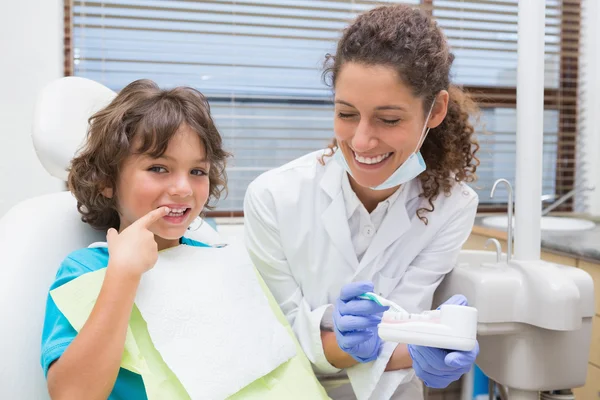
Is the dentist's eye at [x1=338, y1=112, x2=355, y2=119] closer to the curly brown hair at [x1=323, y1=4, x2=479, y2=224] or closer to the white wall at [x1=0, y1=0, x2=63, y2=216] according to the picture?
the curly brown hair at [x1=323, y1=4, x2=479, y2=224]

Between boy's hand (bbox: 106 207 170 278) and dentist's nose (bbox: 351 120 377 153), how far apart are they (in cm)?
42

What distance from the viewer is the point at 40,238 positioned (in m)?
1.08

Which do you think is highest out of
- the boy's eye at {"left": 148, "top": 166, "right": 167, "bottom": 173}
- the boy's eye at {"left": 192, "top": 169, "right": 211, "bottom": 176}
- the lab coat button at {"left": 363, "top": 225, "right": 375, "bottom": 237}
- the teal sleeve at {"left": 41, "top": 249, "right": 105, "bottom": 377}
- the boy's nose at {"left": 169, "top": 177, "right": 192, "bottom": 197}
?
the boy's eye at {"left": 148, "top": 166, "right": 167, "bottom": 173}

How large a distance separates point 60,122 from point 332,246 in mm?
686

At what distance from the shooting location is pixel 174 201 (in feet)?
3.42

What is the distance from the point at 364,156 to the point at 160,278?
0.49 m

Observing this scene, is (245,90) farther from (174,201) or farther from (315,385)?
(315,385)

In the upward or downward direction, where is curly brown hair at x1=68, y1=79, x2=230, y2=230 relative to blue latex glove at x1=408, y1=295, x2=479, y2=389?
upward

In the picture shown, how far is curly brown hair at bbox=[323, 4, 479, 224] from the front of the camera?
3.39 feet

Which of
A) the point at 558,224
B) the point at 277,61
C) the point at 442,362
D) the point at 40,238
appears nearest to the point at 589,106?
the point at 558,224

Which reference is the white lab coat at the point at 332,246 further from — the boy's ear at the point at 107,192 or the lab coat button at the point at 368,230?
the boy's ear at the point at 107,192

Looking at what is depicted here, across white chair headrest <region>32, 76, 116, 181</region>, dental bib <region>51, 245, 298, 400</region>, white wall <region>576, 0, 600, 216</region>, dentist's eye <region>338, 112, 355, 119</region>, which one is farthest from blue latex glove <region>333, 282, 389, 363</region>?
white wall <region>576, 0, 600, 216</region>

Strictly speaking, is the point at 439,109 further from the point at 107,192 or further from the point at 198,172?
the point at 107,192

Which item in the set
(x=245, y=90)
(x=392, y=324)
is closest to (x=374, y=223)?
(x=392, y=324)
